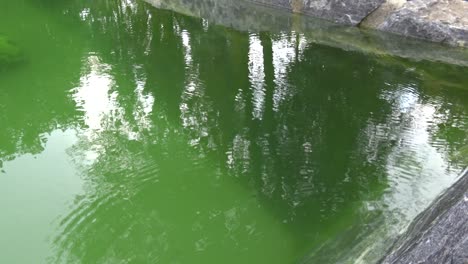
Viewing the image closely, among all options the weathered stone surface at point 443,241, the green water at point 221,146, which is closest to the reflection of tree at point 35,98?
the green water at point 221,146

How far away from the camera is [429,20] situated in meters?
7.11

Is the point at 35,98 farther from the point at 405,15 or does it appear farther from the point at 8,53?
the point at 405,15

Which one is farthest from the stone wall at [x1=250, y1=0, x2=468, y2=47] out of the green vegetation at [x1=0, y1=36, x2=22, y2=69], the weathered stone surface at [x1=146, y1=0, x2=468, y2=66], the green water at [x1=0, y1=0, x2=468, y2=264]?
the green vegetation at [x1=0, y1=36, x2=22, y2=69]

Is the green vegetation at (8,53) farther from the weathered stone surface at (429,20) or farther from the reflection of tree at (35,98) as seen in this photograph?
the weathered stone surface at (429,20)

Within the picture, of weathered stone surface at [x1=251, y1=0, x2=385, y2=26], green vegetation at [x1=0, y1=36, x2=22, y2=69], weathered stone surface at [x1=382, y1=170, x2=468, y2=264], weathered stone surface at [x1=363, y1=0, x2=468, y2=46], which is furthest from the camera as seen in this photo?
weathered stone surface at [x1=251, y1=0, x2=385, y2=26]

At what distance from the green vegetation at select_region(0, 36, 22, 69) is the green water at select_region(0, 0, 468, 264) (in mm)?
Result: 122

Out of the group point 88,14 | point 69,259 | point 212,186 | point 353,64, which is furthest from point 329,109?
point 88,14

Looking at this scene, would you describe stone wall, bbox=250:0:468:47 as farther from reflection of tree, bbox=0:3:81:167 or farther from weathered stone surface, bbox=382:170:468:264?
weathered stone surface, bbox=382:170:468:264

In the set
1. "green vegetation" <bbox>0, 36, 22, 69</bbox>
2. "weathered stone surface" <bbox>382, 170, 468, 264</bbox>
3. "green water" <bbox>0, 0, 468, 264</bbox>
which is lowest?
"green water" <bbox>0, 0, 468, 264</bbox>

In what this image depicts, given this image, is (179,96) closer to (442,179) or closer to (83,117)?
(83,117)

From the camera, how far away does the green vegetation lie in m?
6.27

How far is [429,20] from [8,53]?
613 centimetres

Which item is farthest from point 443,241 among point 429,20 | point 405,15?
point 405,15

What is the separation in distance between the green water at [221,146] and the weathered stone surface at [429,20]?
0.91 m
